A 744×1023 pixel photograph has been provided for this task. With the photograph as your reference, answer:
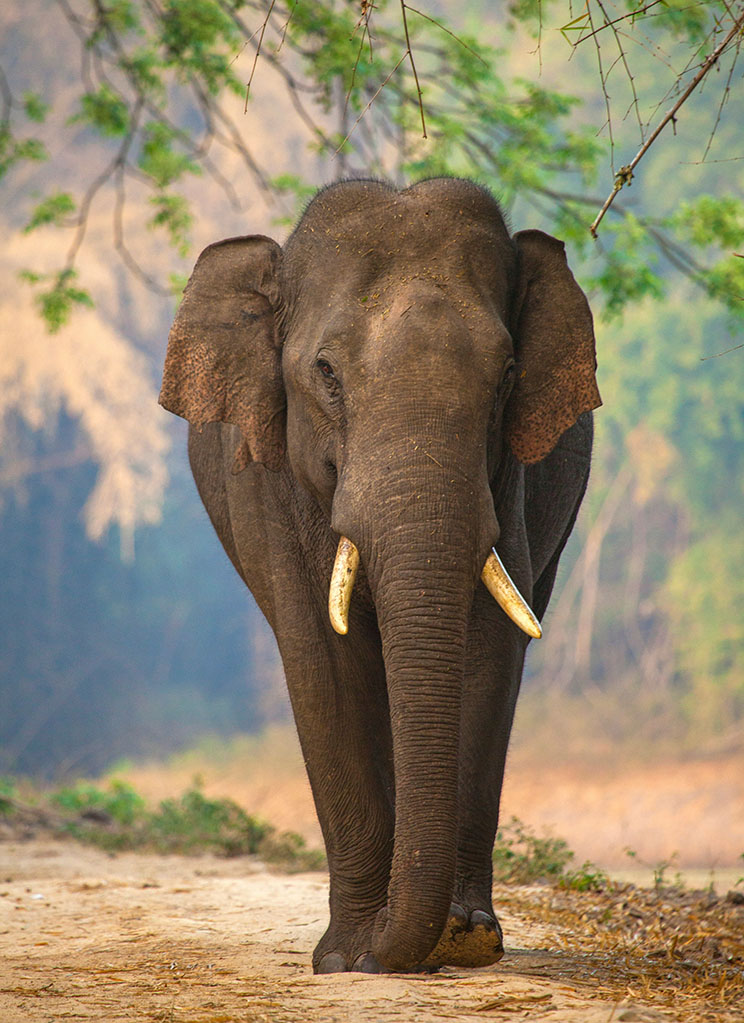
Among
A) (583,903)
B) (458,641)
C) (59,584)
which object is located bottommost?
(583,903)

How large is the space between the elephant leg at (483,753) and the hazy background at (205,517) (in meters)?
22.4

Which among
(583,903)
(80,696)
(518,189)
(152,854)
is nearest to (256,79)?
(80,696)

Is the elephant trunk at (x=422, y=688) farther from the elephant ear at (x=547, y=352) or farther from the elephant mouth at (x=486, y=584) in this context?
the elephant ear at (x=547, y=352)

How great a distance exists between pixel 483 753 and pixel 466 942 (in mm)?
622

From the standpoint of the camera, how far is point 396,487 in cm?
399

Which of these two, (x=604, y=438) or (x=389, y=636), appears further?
(x=604, y=438)

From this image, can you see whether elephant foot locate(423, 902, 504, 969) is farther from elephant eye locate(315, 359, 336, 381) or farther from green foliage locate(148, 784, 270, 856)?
green foliage locate(148, 784, 270, 856)

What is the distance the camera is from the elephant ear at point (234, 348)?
483 centimetres

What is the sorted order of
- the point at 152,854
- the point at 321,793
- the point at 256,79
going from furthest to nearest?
1. the point at 256,79
2. the point at 152,854
3. the point at 321,793

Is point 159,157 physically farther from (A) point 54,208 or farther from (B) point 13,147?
(B) point 13,147

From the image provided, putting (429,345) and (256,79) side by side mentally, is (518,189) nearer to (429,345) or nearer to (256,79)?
(429,345)

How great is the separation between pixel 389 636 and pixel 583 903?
326cm

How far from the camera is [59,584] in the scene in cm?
3556

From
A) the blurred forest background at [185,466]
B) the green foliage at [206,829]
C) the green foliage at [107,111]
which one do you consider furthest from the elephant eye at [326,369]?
the blurred forest background at [185,466]
